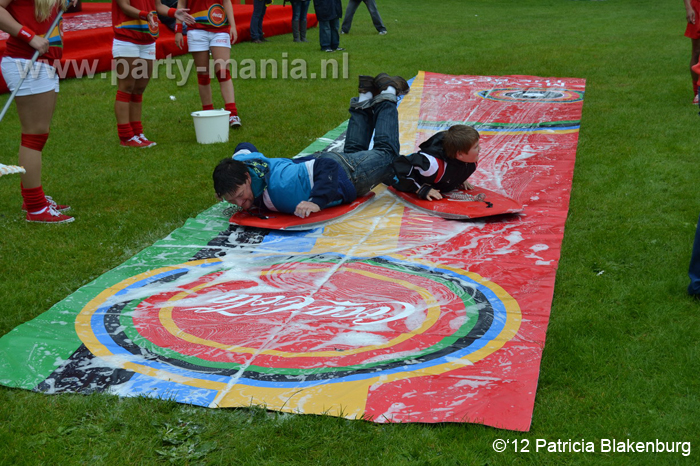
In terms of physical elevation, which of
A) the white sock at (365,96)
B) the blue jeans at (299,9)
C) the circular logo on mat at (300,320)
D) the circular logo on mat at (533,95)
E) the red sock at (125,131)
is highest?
the blue jeans at (299,9)

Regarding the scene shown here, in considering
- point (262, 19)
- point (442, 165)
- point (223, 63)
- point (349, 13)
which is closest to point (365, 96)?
point (442, 165)

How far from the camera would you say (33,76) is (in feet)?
14.2

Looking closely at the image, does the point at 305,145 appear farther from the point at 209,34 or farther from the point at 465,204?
the point at 465,204

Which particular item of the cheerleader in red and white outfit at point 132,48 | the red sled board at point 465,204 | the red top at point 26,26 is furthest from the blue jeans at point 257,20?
the red sled board at point 465,204

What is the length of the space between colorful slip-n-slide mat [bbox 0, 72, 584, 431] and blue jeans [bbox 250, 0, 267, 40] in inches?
366

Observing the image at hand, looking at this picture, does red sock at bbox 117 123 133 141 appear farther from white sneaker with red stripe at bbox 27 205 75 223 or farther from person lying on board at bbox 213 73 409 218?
person lying on board at bbox 213 73 409 218

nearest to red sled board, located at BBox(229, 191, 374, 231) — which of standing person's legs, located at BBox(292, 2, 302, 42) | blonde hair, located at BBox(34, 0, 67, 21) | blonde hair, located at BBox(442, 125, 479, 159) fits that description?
blonde hair, located at BBox(442, 125, 479, 159)

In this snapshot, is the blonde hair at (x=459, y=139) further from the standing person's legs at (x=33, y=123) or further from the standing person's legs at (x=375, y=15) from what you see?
the standing person's legs at (x=375, y=15)

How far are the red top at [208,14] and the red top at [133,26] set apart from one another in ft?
2.14

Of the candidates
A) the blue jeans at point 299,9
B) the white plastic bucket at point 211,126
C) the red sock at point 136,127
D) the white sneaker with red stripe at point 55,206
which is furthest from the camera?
the blue jeans at point 299,9

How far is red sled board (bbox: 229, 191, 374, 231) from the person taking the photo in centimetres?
444

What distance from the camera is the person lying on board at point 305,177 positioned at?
4.29 meters

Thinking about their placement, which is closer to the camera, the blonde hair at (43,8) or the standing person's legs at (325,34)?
the blonde hair at (43,8)

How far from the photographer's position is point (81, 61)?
10070 millimetres
